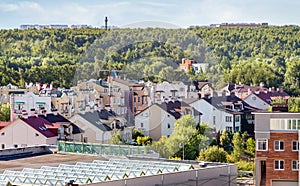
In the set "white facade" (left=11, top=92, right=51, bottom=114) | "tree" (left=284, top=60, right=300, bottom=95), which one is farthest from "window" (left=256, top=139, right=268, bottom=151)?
"tree" (left=284, top=60, right=300, bottom=95)

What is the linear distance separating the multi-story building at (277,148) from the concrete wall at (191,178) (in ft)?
13.7

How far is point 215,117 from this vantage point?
20562 millimetres

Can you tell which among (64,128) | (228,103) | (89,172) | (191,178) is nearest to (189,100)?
(228,103)

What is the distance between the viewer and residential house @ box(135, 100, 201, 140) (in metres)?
17.8

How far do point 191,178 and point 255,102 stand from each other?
56.8ft

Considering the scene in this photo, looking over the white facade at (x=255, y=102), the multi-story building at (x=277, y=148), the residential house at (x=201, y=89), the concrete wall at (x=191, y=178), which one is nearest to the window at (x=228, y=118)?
the residential house at (x=201, y=89)

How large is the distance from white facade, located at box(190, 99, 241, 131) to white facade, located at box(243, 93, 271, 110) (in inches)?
114

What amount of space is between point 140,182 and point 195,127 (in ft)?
35.0

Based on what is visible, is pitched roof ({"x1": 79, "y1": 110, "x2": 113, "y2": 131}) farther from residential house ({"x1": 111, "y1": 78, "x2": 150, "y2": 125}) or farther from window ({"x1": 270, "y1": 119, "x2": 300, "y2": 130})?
window ({"x1": 270, "y1": 119, "x2": 300, "y2": 130})

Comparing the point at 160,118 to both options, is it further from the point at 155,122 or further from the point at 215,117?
the point at 215,117

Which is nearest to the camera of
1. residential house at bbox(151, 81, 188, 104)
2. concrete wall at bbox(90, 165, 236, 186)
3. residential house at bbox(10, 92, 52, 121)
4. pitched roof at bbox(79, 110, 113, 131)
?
concrete wall at bbox(90, 165, 236, 186)

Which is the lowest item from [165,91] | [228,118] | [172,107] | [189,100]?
[228,118]

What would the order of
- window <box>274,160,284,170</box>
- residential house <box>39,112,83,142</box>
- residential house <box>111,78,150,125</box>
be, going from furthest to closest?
residential house <box>111,78,150,125</box> < residential house <box>39,112,83,142</box> < window <box>274,160,284,170</box>

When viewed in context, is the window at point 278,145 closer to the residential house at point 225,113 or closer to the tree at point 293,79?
the residential house at point 225,113
